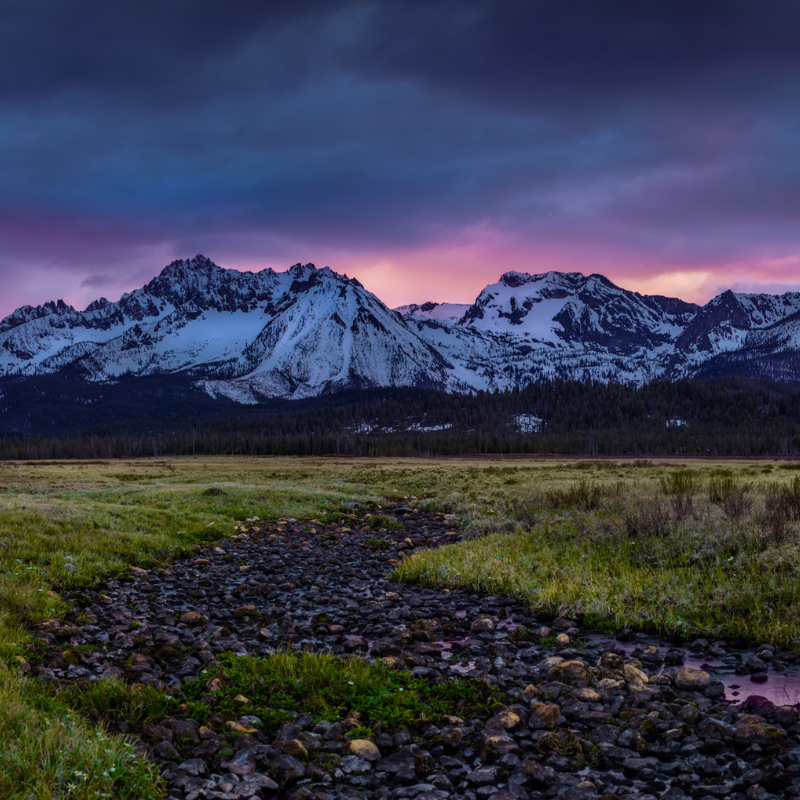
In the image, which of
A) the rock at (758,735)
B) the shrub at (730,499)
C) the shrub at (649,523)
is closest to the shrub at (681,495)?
the shrub at (649,523)

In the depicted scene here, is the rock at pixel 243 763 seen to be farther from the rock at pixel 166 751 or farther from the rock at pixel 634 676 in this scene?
the rock at pixel 634 676

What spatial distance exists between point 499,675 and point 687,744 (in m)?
3.11

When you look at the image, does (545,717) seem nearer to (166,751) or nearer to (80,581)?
(166,751)

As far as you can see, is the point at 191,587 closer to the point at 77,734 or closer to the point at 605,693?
the point at 77,734

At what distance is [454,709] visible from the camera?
27.2 feet

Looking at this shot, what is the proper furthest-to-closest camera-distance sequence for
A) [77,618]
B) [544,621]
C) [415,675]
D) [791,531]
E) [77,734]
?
[791,531]
[544,621]
[77,618]
[415,675]
[77,734]

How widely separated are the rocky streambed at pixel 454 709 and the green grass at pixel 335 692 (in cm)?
20

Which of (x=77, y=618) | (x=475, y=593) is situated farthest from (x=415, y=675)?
(x=77, y=618)

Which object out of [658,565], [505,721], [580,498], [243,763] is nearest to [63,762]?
[243,763]

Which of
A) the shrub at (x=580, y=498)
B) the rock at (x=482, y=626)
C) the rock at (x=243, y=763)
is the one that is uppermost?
the shrub at (x=580, y=498)

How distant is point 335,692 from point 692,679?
5.64m

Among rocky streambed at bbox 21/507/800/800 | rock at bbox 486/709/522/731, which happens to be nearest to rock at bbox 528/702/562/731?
rocky streambed at bbox 21/507/800/800

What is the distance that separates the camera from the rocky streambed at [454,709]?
6.53m

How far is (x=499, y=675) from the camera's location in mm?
9609
